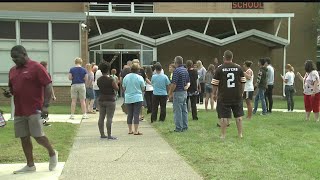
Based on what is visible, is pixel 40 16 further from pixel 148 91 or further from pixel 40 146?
pixel 40 146

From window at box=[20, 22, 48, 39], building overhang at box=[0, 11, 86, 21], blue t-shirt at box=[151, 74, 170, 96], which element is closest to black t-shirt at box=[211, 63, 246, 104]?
blue t-shirt at box=[151, 74, 170, 96]

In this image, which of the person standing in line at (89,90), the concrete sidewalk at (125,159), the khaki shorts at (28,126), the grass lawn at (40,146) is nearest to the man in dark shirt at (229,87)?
the concrete sidewalk at (125,159)

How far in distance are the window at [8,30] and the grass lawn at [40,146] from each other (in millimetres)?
7237

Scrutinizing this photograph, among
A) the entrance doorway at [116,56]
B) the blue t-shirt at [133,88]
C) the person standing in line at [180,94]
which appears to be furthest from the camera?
the entrance doorway at [116,56]

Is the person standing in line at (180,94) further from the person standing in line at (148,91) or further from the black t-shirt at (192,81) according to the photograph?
the person standing in line at (148,91)

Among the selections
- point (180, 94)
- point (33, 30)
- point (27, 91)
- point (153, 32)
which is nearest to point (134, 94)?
point (180, 94)

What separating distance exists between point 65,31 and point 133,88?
9.38 metres

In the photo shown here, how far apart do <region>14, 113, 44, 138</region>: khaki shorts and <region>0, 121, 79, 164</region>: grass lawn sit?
1.03 m

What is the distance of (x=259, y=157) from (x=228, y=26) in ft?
67.5

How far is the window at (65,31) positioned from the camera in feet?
61.2

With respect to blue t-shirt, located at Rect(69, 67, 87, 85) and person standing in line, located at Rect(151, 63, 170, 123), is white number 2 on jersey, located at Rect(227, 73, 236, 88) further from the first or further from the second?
blue t-shirt, located at Rect(69, 67, 87, 85)

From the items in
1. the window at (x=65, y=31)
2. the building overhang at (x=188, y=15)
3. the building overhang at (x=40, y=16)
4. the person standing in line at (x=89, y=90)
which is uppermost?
the building overhang at (x=188, y=15)

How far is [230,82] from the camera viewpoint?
30.4 feet

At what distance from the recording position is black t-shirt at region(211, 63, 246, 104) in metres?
9.27
